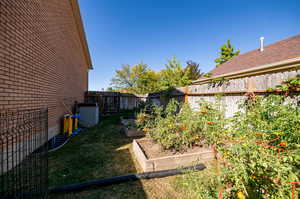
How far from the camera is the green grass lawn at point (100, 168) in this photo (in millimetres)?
1899

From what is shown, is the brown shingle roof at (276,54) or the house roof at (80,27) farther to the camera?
the house roof at (80,27)

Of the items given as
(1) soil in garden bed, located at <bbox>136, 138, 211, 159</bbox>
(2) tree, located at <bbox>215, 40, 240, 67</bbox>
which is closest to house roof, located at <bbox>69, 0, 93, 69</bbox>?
(1) soil in garden bed, located at <bbox>136, 138, 211, 159</bbox>

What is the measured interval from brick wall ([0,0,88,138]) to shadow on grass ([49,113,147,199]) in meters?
1.40

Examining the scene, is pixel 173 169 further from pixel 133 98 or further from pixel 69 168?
pixel 133 98

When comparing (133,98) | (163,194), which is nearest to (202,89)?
(163,194)

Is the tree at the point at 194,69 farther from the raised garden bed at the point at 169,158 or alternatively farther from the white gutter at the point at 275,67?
the raised garden bed at the point at 169,158

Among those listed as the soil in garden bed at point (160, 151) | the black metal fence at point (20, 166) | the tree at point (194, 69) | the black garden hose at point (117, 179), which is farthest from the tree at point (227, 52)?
the black metal fence at point (20, 166)

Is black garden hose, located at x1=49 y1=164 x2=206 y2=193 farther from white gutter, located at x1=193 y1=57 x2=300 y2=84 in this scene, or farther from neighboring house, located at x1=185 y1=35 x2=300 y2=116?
white gutter, located at x1=193 y1=57 x2=300 y2=84

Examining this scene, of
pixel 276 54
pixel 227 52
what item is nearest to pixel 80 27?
pixel 276 54

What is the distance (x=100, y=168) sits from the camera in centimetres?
257

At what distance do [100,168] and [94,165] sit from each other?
204 millimetres

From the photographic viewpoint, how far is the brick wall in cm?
242

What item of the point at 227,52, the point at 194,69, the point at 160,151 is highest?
the point at 227,52

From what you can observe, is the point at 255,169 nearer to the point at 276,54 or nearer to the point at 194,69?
the point at 276,54
